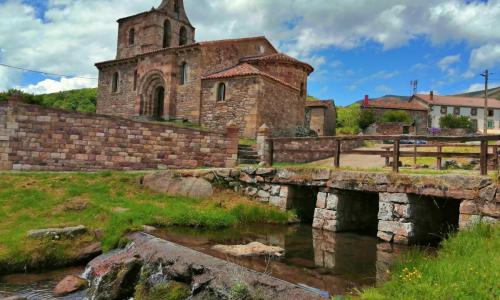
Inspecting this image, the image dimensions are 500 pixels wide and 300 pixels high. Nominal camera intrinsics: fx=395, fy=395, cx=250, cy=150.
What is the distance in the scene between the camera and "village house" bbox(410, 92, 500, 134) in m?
64.1

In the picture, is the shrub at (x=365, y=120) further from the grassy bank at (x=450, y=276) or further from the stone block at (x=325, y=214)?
the grassy bank at (x=450, y=276)

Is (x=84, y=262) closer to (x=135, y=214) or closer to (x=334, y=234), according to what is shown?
(x=135, y=214)

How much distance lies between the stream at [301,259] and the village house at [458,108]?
5812cm

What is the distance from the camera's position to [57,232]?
8750 millimetres

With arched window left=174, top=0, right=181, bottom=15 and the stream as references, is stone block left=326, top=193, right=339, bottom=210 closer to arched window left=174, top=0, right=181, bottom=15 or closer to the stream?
the stream

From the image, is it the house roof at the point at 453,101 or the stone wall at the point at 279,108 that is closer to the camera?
the stone wall at the point at 279,108

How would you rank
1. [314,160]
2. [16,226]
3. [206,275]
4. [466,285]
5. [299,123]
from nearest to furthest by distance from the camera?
[466,285]
[206,275]
[16,226]
[314,160]
[299,123]

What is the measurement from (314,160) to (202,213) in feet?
35.9

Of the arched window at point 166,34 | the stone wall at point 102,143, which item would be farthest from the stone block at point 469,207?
the arched window at point 166,34

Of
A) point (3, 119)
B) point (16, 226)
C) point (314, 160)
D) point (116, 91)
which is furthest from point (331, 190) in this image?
point (116, 91)

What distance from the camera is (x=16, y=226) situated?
9242 millimetres

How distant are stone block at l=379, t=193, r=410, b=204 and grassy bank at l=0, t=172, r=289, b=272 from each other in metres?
3.38

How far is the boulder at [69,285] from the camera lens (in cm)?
703

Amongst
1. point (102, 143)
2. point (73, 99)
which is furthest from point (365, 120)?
point (73, 99)
